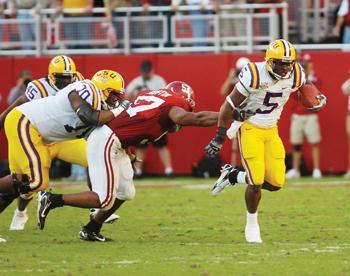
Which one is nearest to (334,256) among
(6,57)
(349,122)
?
(349,122)

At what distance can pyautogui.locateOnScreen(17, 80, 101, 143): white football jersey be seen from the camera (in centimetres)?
909

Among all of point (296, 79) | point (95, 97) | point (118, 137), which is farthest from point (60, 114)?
point (296, 79)

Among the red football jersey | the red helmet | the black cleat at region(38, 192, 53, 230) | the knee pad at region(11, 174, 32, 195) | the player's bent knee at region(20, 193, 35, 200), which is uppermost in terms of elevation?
the red helmet

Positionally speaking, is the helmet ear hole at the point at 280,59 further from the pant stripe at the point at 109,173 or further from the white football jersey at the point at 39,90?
the white football jersey at the point at 39,90

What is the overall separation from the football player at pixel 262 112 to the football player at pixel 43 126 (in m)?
1.02

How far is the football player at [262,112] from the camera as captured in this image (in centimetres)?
909

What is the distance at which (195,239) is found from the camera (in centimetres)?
950

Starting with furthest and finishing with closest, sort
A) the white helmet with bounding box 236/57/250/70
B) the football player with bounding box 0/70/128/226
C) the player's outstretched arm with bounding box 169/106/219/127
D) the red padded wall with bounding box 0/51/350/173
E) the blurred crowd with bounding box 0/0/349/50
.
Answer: the blurred crowd with bounding box 0/0/349/50 → the red padded wall with bounding box 0/51/350/173 → the white helmet with bounding box 236/57/250/70 → the football player with bounding box 0/70/128/226 → the player's outstretched arm with bounding box 169/106/219/127

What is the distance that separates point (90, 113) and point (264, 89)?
1462 mm

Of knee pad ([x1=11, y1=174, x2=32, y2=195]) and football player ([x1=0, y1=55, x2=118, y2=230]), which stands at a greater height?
football player ([x1=0, y1=55, x2=118, y2=230])

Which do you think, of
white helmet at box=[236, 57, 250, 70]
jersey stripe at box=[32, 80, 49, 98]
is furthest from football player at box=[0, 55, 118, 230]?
white helmet at box=[236, 57, 250, 70]

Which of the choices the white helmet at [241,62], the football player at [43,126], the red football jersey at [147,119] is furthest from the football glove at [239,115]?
the white helmet at [241,62]

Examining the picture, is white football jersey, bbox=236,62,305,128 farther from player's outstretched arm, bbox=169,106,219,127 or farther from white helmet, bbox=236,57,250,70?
white helmet, bbox=236,57,250,70

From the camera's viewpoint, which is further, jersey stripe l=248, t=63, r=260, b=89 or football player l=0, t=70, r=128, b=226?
football player l=0, t=70, r=128, b=226
